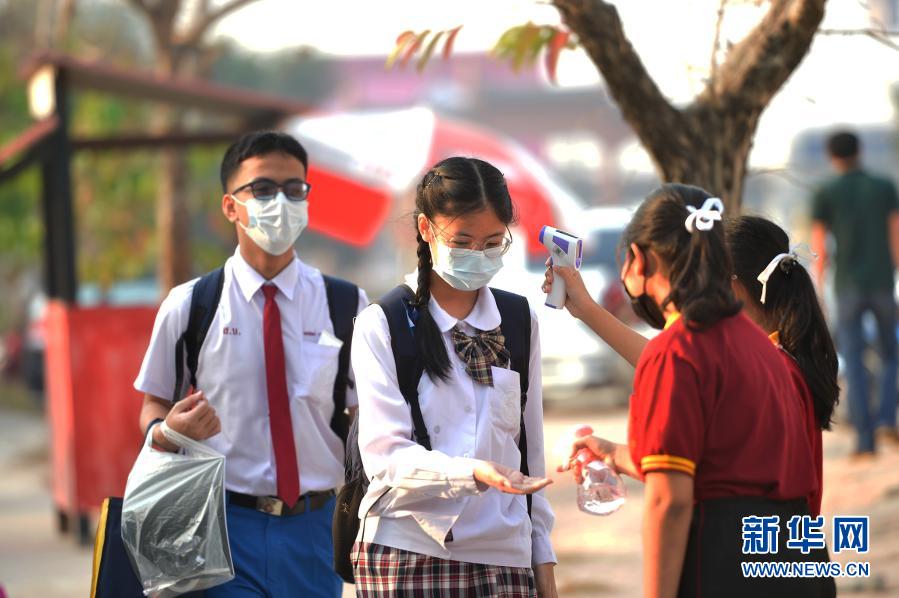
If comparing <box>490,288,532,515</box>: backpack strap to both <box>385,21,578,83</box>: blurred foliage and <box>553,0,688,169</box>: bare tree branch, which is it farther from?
<box>385,21,578,83</box>: blurred foliage

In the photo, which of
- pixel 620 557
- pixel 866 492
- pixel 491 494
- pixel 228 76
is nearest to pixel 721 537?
pixel 491 494

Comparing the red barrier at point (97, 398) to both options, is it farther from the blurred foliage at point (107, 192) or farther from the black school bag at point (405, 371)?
the black school bag at point (405, 371)

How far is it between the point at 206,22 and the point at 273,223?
784 cm

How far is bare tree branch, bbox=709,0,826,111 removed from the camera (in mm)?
4094

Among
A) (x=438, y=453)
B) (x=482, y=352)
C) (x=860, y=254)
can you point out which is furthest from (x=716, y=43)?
(x=860, y=254)

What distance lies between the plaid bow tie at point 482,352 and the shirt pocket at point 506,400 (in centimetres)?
2

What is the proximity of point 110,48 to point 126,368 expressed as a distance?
44.8 ft

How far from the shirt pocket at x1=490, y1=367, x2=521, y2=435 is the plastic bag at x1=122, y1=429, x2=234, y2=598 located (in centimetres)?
76

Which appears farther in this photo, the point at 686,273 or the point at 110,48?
the point at 110,48

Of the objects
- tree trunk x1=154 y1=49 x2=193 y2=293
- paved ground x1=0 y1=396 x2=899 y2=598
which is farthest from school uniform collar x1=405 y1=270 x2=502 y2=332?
tree trunk x1=154 y1=49 x2=193 y2=293

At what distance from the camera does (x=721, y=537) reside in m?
2.49

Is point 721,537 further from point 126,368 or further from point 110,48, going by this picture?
point 110,48

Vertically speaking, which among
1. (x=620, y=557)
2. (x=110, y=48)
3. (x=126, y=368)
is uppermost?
(x=110, y=48)

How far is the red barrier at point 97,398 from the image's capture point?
7703 millimetres
